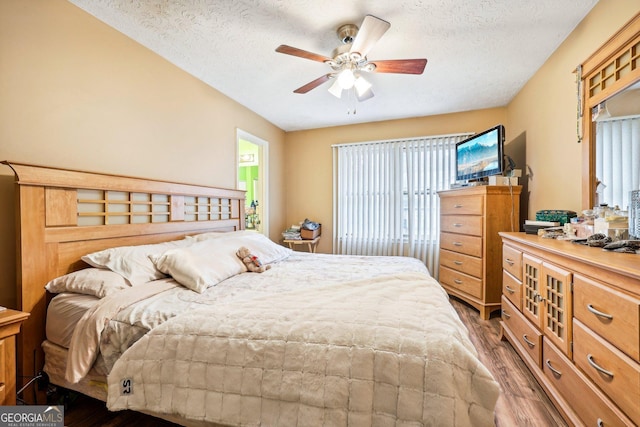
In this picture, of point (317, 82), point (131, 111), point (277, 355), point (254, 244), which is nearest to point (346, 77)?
point (317, 82)

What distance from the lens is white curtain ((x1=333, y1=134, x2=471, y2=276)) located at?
377 centimetres

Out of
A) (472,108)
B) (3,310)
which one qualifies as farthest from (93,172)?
(472,108)

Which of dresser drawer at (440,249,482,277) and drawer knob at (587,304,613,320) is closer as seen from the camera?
drawer knob at (587,304,613,320)

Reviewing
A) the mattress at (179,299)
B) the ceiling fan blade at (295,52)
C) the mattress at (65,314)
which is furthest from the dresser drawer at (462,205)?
the mattress at (65,314)

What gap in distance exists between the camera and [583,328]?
118 cm

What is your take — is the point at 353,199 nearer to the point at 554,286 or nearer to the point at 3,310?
the point at 554,286

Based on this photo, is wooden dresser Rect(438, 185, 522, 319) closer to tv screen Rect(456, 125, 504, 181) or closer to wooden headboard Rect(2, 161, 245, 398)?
tv screen Rect(456, 125, 504, 181)

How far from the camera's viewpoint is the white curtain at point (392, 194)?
3.77 m

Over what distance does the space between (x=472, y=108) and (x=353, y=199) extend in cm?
204

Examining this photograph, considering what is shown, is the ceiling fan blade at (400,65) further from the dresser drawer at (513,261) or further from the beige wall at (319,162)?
the beige wall at (319,162)

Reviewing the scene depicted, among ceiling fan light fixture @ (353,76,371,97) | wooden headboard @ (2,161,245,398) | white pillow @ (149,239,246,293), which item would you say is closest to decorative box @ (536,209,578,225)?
ceiling fan light fixture @ (353,76,371,97)

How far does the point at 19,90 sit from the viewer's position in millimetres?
1485

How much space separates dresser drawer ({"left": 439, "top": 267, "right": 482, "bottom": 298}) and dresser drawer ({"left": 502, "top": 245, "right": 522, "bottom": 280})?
70cm

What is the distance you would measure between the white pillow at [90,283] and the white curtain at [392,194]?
3.14 m
